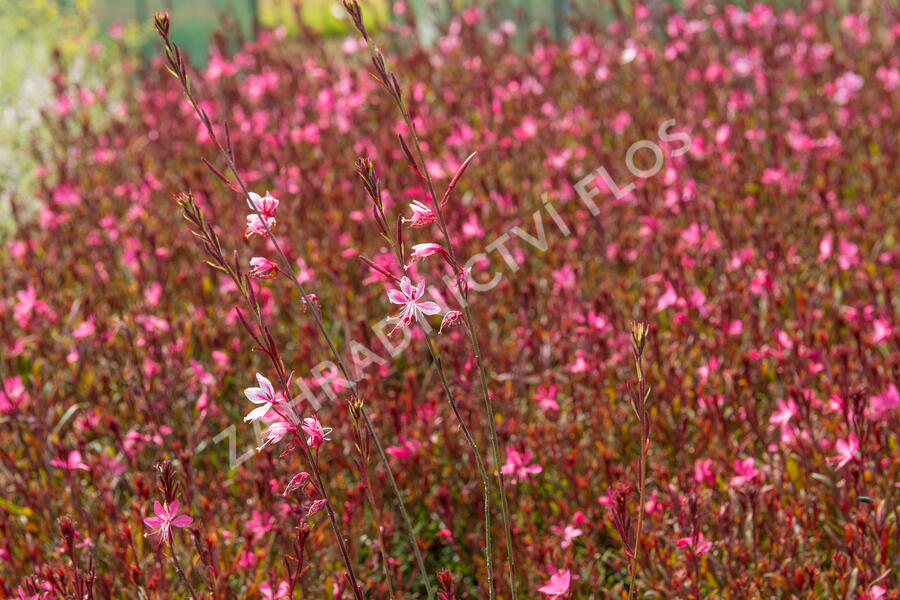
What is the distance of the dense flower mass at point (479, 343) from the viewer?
208cm

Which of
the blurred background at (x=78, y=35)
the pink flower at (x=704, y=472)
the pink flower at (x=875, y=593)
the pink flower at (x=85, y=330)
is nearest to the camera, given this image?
the pink flower at (x=875, y=593)

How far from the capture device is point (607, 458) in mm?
2322

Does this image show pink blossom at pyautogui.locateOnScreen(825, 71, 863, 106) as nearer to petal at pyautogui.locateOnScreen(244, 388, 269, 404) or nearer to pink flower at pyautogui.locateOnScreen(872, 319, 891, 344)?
pink flower at pyautogui.locateOnScreen(872, 319, 891, 344)

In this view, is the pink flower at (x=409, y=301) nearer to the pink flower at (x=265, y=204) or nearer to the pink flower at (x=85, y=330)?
the pink flower at (x=265, y=204)

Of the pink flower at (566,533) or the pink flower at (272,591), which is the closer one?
the pink flower at (272,591)

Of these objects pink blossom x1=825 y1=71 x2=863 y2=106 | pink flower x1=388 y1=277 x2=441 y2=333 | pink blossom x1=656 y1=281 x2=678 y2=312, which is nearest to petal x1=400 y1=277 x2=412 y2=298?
pink flower x1=388 y1=277 x2=441 y2=333

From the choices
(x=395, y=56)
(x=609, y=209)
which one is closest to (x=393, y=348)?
(x=609, y=209)

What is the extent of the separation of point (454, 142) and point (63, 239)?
2.14 metres

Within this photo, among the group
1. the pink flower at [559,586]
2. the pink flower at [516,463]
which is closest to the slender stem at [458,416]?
the pink flower at [559,586]

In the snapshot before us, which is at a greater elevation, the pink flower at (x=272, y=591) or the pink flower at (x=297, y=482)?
the pink flower at (x=297, y=482)

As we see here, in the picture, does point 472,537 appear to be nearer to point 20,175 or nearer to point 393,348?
point 393,348

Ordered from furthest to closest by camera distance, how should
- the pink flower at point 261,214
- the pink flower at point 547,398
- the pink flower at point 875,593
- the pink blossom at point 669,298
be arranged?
the pink blossom at point 669,298 → the pink flower at point 547,398 → the pink flower at point 875,593 → the pink flower at point 261,214

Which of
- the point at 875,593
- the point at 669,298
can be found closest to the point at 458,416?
the point at 875,593

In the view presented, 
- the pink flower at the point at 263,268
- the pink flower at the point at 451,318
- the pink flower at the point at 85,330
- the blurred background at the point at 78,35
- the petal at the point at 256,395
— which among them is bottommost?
the pink flower at the point at 451,318
